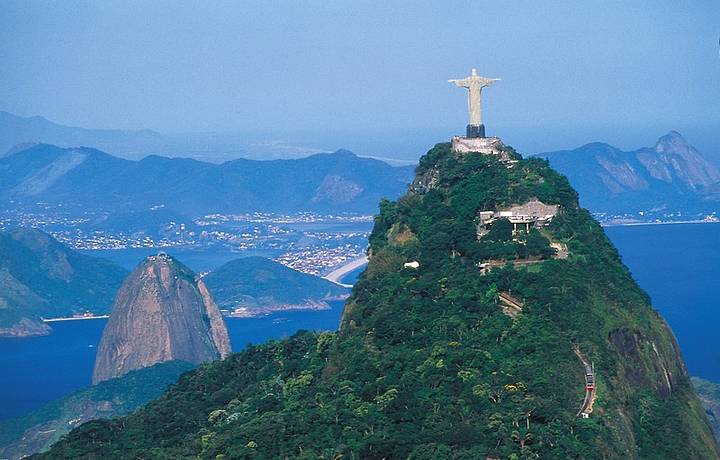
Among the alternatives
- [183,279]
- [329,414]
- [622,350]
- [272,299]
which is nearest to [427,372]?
[329,414]

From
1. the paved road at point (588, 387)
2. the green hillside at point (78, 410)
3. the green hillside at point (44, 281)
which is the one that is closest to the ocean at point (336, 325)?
the green hillside at point (44, 281)

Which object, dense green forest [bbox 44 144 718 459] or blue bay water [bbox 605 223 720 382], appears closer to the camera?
dense green forest [bbox 44 144 718 459]

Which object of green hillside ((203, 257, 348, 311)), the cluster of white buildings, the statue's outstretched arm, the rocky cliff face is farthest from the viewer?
green hillside ((203, 257, 348, 311))

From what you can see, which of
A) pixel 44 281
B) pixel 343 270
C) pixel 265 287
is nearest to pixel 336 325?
pixel 265 287

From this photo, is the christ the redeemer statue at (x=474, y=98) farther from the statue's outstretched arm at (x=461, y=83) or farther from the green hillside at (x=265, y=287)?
the green hillside at (x=265, y=287)

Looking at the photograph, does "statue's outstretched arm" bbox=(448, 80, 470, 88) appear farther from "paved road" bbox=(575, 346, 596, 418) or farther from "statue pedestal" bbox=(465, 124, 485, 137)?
"paved road" bbox=(575, 346, 596, 418)

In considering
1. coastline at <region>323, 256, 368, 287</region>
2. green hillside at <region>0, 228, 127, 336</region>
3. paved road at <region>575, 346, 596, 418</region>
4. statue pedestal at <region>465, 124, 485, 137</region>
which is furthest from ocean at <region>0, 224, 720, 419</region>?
paved road at <region>575, 346, 596, 418</region>

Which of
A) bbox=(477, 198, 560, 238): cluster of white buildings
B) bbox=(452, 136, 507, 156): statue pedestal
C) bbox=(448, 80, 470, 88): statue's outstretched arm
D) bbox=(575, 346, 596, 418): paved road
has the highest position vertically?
bbox=(448, 80, 470, 88): statue's outstretched arm

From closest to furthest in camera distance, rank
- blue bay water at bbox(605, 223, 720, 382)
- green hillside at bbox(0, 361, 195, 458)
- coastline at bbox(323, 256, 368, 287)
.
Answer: green hillside at bbox(0, 361, 195, 458) → blue bay water at bbox(605, 223, 720, 382) → coastline at bbox(323, 256, 368, 287)
